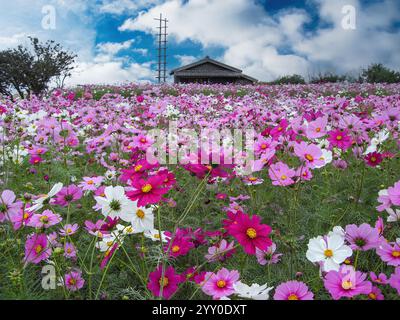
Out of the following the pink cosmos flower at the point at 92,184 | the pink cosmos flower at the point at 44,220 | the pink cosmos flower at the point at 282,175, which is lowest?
the pink cosmos flower at the point at 44,220

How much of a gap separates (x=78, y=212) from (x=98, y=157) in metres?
0.77

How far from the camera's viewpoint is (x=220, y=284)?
1095 mm

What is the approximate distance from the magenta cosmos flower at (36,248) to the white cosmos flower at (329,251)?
851mm

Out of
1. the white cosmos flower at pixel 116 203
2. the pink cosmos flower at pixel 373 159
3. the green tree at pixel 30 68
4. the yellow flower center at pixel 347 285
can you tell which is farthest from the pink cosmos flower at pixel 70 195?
the green tree at pixel 30 68

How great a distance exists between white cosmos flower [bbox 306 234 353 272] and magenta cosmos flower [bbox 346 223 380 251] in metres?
0.10

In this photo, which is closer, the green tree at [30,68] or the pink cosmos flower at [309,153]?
the pink cosmos flower at [309,153]

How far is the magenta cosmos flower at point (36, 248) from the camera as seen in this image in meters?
1.29

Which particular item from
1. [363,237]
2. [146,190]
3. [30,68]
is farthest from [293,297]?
[30,68]

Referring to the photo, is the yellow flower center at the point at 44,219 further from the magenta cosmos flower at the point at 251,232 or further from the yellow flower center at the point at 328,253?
the yellow flower center at the point at 328,253

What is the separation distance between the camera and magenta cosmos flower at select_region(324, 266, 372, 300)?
980 mm

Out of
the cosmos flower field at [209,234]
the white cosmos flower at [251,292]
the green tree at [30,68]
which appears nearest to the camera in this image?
the white cosmos flower at [251,292]

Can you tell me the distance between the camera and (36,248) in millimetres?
1313
